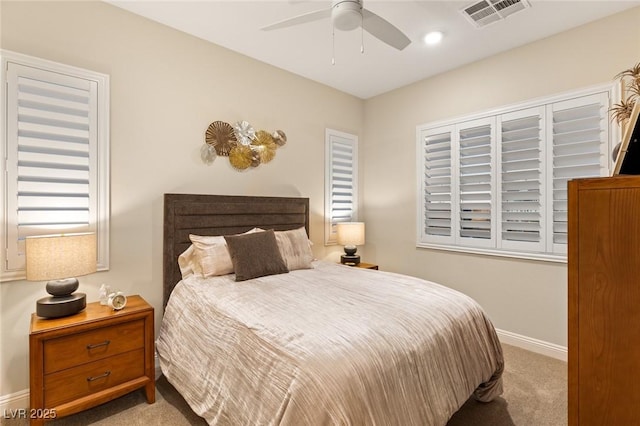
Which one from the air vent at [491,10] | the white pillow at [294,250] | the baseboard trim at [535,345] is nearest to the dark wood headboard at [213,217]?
the white pillow at [294,250]

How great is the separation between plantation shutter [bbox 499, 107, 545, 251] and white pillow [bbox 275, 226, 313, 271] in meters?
2.04

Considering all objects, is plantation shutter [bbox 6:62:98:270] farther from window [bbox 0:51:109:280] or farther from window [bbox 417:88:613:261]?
window [bbox 417:88:613:261]

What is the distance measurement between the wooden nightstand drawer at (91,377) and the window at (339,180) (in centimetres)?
251

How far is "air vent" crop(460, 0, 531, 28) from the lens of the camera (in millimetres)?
2432

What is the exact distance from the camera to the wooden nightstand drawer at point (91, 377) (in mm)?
1859

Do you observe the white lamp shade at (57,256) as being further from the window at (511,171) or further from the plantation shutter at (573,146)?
the plantation shutter at (573,146)

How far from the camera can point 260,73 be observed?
3.46 m

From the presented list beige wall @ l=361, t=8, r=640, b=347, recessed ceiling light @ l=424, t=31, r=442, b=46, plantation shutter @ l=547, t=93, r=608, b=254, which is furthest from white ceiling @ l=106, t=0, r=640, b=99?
plantation shutter @ l=547, t=93, r=608, b=254

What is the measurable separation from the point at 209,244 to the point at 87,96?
4.72 ft

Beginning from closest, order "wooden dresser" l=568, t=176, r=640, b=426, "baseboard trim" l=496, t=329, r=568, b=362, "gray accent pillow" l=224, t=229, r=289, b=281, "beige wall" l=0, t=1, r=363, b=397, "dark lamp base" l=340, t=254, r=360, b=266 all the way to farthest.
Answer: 1. "wooden dresser" l=568, t=176, r=640, b=426
2. "beige wall" l=0, t=1, r=363, b=397
3. "gray accent pillow" l=224, t=229, r=289, b=281
4. "baseboard trim" l=496, t=329, r=568, b=362
5. "dark lamp base" l=340, t=254, r=360, b=266

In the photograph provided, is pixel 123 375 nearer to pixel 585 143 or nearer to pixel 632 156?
pixel 632 156

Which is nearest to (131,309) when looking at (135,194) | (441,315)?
→ (135,194)

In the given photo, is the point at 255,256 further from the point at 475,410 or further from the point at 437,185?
the point at 437,185

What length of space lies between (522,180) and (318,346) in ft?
9.15
